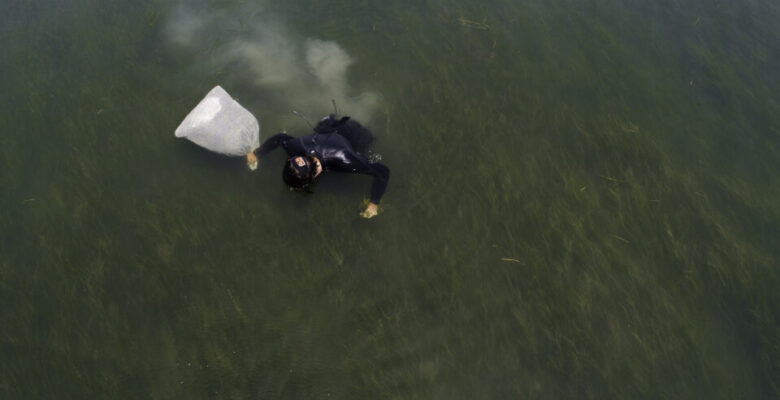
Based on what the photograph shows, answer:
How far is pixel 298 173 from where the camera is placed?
3.25 meters

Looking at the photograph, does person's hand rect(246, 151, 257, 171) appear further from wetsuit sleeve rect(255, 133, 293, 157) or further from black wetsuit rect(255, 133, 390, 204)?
black wetsuit rect(255, 133, 390, 204)

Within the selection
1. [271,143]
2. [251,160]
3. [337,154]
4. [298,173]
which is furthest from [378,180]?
[251,160]

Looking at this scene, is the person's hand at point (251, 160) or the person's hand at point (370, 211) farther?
the person's hand at point (251, 160)

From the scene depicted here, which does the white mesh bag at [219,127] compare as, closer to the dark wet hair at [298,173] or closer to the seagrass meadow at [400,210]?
the seagrass meadow at [400,210]

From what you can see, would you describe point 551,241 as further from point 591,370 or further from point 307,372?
point 307,372

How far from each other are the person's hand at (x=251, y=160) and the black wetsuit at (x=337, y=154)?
0.48m

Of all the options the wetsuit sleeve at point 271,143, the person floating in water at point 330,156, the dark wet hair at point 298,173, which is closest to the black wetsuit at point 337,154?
the person floating in water at point 330,156

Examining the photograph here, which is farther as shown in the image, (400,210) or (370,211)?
(400,210)

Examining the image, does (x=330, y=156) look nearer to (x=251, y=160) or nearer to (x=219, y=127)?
(x=251, y=160)

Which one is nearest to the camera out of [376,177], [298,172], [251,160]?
[298,172]

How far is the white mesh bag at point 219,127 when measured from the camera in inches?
153

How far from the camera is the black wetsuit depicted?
11.9 feet

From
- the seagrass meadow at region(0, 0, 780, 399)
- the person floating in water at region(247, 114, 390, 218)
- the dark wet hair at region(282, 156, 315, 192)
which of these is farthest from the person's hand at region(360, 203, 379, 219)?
the dark wet hair at region(282, 156, 315, 192)

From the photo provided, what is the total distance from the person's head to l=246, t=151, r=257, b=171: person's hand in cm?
90
